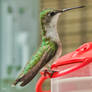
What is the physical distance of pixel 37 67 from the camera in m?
1.07

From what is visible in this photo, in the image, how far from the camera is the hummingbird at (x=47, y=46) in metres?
1.06

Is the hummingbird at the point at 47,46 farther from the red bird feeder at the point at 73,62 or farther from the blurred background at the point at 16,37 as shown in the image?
the blurred background at the point at 16,37

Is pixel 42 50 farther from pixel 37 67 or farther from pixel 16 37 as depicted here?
pixel 16 37

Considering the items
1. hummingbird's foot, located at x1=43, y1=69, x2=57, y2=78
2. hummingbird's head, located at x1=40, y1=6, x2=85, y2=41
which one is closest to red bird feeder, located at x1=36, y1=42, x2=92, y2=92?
hummingbird's foot, located at x1=43, y1=69, x2=57, y2=78

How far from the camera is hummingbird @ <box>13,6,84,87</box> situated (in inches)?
41.6

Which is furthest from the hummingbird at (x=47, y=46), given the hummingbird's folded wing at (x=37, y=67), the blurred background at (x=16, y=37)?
the blurred background at (x=16, y=37)

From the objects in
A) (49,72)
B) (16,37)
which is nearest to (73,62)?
(49,72)

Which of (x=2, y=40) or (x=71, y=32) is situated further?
(x=71, y=32)

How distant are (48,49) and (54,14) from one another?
5.0 inches

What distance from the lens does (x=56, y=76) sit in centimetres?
109

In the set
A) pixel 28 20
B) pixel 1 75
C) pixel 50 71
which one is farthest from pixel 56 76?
pixel 28 20

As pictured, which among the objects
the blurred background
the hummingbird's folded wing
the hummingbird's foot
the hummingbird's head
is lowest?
the blurred background

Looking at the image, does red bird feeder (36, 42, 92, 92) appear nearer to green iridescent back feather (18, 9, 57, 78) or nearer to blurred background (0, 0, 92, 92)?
green iridescent back feather (18, 9, 57, 78)

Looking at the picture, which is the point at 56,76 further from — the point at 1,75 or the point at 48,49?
the point at 1,75
